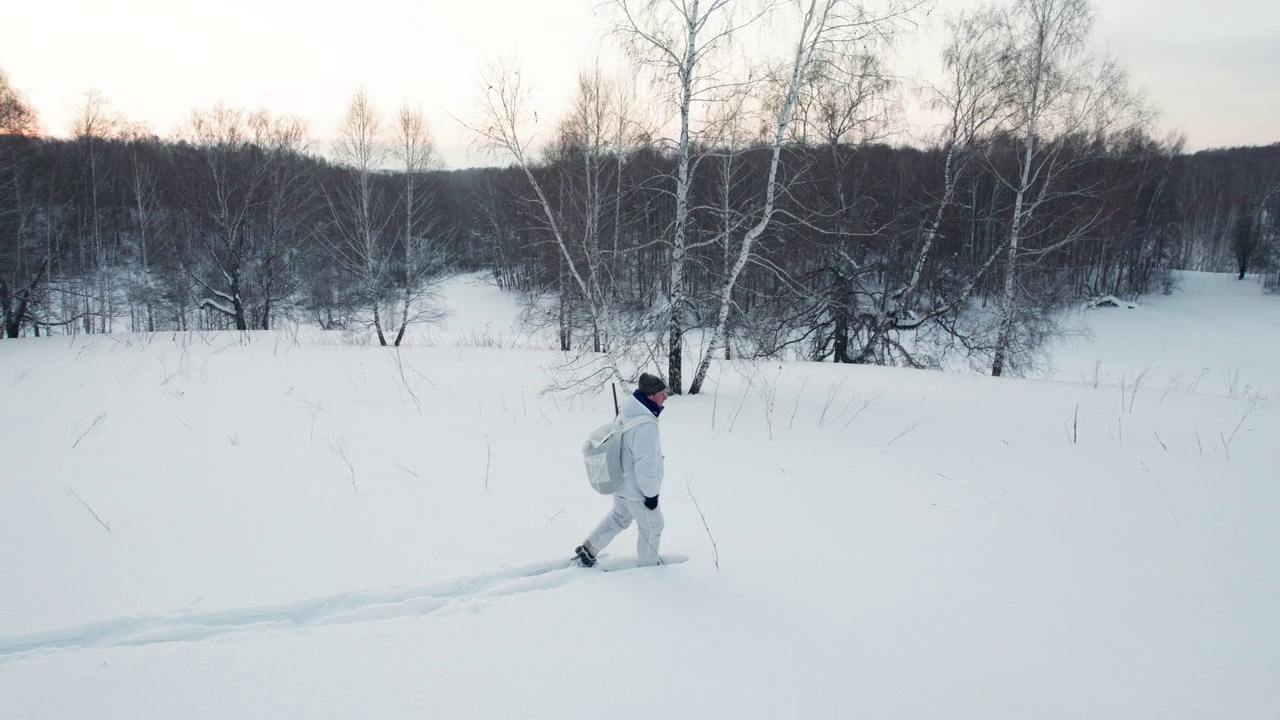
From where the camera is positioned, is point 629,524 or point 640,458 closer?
point 640,458

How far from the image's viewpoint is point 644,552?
4234 mm

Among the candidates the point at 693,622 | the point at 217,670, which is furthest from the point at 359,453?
the point at 693,622

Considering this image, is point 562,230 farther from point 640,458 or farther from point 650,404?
point 640,458

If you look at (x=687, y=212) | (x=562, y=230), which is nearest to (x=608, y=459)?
(x=687, y=212)

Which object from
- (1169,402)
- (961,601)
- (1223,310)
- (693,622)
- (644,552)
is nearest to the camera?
(693,622)

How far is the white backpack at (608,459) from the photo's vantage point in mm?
3973

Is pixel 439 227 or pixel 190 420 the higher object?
pixel 439 227

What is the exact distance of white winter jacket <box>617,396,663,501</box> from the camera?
12.9 feet

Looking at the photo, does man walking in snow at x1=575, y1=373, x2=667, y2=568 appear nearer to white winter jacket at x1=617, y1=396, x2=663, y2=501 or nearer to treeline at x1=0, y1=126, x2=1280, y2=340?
white winter jacket at x1=617, y1=396, x2=663, y2=501

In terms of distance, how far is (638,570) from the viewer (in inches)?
165

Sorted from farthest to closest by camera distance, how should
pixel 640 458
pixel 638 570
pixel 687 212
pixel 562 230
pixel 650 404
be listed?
pixel 562 230 < pixel 687 212 < pixel 638 570 < pixel 650 404 < pixel 640 458

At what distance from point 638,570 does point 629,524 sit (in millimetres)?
358

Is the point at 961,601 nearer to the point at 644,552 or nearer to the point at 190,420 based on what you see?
the point at 644,552

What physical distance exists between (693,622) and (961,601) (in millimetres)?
1876
